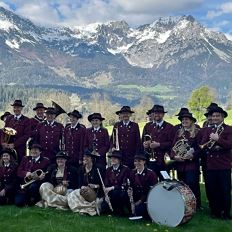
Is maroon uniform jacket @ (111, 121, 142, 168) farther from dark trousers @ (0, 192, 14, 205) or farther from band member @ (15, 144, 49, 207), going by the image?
dark trousers @ (0, 192, 14, 205)

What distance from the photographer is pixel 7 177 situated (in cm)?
1320

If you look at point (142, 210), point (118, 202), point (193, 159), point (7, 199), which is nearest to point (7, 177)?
point (7, 199)

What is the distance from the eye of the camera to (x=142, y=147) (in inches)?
537

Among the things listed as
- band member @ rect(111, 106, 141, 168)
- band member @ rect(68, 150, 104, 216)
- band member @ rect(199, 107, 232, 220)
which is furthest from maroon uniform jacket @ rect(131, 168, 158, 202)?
band member @ rect(111, 106, 141, 168)

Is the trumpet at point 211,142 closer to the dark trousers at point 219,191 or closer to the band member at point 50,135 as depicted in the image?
the dark trousers at point 219,191

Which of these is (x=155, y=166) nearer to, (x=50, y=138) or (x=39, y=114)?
(x=50, y=138)

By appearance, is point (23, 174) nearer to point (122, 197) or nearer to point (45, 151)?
point (45, 151)

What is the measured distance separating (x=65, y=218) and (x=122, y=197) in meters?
1.51

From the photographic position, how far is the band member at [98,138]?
13.6 meters

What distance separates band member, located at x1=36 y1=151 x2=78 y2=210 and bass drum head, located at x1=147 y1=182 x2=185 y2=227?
8.95 feet

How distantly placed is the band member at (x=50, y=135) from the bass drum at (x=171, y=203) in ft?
14.7

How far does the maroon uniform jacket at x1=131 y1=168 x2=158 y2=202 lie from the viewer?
11617 mm

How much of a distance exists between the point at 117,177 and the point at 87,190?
85 centimetres

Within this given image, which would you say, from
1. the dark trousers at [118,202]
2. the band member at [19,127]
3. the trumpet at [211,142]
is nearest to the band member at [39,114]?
the band member at [19,127]
